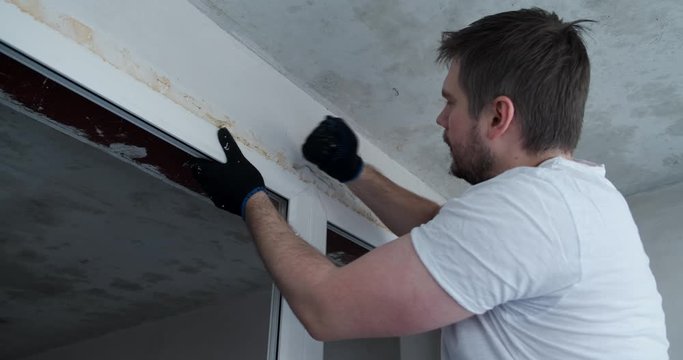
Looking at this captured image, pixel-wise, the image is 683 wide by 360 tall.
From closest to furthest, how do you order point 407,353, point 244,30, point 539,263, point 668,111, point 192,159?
point 539,263, point 192,159, point 244,30, point 668,111, point 407,353

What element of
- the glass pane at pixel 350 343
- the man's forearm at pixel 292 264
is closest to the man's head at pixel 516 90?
the man's forearm at pixel 292 264

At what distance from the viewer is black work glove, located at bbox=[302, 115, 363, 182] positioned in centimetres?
153

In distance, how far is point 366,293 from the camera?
95 cm

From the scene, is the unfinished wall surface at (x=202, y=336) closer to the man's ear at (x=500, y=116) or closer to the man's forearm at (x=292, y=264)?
the man's forearm at (x=292, y=264)

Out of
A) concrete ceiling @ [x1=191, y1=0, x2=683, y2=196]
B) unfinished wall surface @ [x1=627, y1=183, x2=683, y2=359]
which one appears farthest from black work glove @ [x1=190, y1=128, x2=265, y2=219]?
unfinished wall surface @ [x1=627, y1=183, x2=683, y2=359]

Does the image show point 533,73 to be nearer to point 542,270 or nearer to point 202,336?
point 542,270

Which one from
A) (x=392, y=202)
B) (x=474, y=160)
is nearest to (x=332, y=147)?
(x=392, y=202)

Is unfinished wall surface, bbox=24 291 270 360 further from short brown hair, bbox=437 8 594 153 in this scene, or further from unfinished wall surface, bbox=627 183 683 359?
short brown hair, bbox=437 8 594 153

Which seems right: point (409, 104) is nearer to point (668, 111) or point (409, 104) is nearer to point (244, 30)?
point (244, 30)

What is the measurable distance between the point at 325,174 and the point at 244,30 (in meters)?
0.46

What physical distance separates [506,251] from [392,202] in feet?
2.43

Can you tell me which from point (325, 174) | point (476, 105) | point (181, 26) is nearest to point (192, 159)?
point (181, 26)

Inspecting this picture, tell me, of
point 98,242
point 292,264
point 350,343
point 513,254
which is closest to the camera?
point 513,254

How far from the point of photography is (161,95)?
126 cm
